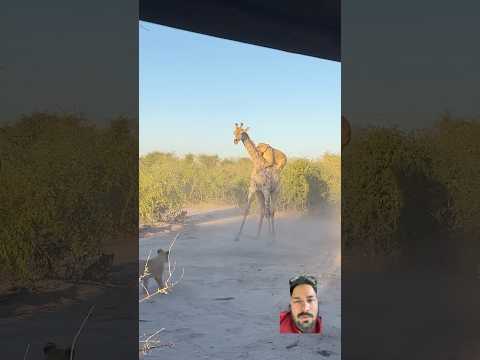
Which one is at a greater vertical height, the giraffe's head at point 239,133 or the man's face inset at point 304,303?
the giraffe's head at point 239,133

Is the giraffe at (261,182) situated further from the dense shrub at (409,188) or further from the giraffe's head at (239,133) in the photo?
the dense shrub at (409,188)

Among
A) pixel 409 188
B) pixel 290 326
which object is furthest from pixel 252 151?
pixel 409 188

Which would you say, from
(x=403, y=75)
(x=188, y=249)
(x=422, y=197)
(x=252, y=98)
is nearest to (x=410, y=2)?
(x=403, y=75)

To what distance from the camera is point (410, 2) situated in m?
1.75

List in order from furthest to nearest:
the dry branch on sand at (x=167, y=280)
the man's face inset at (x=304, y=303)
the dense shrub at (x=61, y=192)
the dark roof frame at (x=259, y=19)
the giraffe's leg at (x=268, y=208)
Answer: the giraffe's leg at (x=268, y=208)
the dry branch on sand at (x=167, y=280)
the man's face inset at (x=304, y=303)
the dark roof frame at (x=259, y=19)
the dense shrub at (x=61, y=192)

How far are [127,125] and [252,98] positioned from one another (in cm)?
461

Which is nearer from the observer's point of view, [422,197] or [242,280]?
[422,197]

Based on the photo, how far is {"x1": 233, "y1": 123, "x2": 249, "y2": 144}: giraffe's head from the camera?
5.95 metres

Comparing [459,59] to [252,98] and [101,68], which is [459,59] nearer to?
[101,68]

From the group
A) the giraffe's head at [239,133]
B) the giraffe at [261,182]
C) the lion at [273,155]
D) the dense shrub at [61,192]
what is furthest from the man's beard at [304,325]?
the dense shrub at [61,192]

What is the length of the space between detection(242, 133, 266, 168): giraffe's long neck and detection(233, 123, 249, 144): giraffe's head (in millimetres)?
28

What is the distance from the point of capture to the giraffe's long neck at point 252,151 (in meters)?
5.93

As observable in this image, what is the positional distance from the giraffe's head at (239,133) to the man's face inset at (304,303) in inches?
101

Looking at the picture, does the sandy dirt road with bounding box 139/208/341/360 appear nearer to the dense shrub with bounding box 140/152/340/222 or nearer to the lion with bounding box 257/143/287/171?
the dense shrub with bounding box 140/152/340/222
